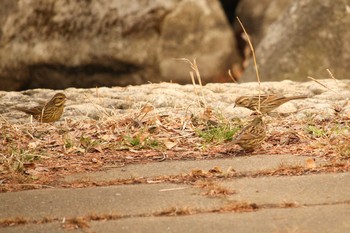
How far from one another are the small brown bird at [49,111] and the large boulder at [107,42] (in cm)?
393

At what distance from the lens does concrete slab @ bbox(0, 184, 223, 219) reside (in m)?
5.09

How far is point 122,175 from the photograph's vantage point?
6043 millimetres

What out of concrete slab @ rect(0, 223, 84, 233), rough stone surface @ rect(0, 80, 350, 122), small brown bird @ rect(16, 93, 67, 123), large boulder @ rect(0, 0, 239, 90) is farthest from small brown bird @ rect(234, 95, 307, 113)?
large boulder @ rect(0, 0, 239, 90)

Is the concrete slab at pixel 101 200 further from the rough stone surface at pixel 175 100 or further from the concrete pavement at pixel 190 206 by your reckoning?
the rough stone surface at pixel 175 100

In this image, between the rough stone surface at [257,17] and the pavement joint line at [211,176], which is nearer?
the pavement joint line at [211,176]

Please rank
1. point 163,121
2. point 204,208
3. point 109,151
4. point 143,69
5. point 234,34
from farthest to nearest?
point 234,34
point 143,69
point 163,121
point 109,151
point 204,208

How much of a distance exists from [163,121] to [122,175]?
1647 mm

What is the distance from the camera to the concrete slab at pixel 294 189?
5195 millimetres

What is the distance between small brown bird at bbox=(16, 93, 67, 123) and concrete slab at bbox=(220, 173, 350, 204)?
8.82 feet

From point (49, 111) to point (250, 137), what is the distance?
7.07 ft

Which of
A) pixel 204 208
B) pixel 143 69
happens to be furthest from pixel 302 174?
pixel 143 69

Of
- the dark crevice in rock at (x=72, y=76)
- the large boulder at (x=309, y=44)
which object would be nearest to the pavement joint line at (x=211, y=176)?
the large boulder at (x=309, y=44)

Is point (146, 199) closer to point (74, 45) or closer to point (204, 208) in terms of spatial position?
point (204, 208)

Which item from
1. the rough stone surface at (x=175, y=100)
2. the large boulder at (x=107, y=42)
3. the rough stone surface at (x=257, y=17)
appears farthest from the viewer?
the rough stone surface at (x=257, y=17)
